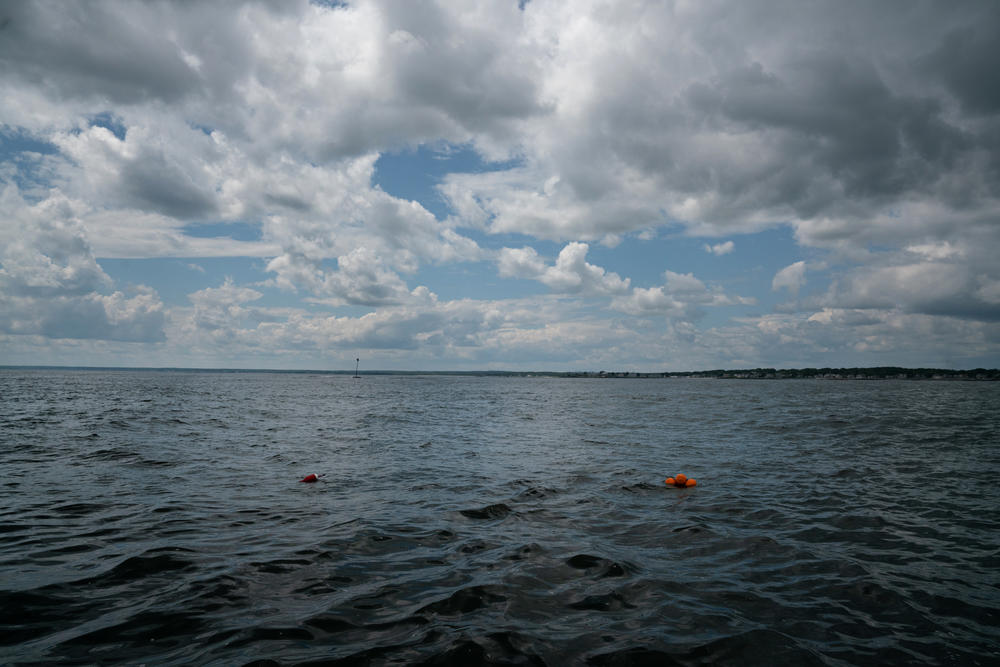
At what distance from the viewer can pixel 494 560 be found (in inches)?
408

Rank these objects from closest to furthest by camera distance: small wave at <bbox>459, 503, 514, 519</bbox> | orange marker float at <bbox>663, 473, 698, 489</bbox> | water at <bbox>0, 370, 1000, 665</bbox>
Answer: water at <bbox>0, 370, 1000, 665</bbox> → small wave at <bbox>459, 503, 514, 519</bbox> → orange marker float at <bbox>663, 473, 698, 489</bbox>

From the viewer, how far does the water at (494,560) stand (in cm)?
708

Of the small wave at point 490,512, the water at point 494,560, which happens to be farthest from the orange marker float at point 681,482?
the small wave at point 490,512

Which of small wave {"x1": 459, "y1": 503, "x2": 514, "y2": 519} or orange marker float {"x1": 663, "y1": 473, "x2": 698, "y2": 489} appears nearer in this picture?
small wave {"x1": 459, "y1": 503, "x2": 514, "y2": 519}

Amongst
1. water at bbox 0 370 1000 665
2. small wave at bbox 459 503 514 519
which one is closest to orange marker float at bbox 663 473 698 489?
water at bbox 0 370 1000 665

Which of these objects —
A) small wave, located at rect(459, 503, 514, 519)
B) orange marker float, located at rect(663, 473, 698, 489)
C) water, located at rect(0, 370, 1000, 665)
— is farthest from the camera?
orange marker float, located at rect(663, 473, 698, 489)

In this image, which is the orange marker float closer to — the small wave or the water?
the water

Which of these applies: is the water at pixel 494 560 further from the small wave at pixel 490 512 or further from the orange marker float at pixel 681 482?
the orange marker float at pixel 681 482

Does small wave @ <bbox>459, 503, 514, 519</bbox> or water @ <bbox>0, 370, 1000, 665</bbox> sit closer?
A: water @ <bbox>0, 370, 1000, 665</bbox>

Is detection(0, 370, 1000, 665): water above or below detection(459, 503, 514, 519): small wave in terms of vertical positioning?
above

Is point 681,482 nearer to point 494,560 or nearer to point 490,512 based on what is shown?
point 490,512

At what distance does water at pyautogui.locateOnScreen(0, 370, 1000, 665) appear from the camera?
7.08 m

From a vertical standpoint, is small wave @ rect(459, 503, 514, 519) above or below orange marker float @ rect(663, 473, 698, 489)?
below

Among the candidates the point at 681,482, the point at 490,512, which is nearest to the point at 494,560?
the point at 490,512
